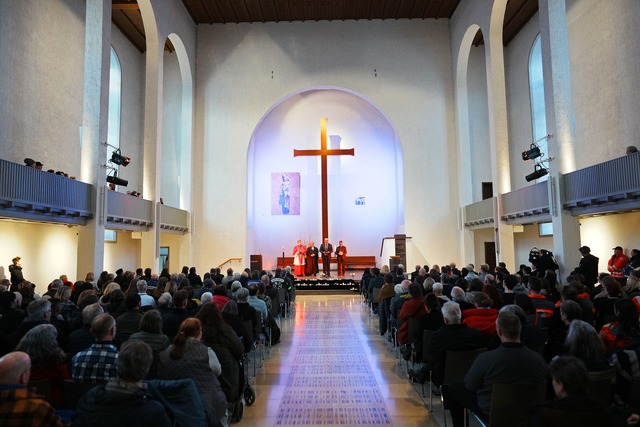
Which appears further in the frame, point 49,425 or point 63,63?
point 63,63

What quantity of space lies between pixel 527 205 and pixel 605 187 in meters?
2.85

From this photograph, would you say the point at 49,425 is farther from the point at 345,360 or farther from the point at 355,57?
the point at 355,57

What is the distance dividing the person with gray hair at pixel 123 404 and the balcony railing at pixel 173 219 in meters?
12.5

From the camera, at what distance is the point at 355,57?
17.4m

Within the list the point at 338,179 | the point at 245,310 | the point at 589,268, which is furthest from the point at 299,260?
the point at 245,310

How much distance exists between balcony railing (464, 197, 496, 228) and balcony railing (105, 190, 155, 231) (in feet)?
34.0

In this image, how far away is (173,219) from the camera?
1539cm

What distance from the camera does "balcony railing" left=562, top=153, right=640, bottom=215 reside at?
321 inches

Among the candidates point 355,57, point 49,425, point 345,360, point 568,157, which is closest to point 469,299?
point 345,360

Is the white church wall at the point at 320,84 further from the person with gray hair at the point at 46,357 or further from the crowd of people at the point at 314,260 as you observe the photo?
the person with gray hair at the point at 46,357

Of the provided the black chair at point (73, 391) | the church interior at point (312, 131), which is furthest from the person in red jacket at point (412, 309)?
the church interior at point (312, 131)

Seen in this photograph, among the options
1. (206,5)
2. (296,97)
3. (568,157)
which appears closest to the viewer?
(568,157)

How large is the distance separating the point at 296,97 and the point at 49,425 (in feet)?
62.1

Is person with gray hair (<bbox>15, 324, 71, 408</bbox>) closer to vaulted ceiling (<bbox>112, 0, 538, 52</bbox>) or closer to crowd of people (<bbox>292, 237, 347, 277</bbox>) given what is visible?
crowd of people (<bbox>292, 237, 347, 277</bbox>)
